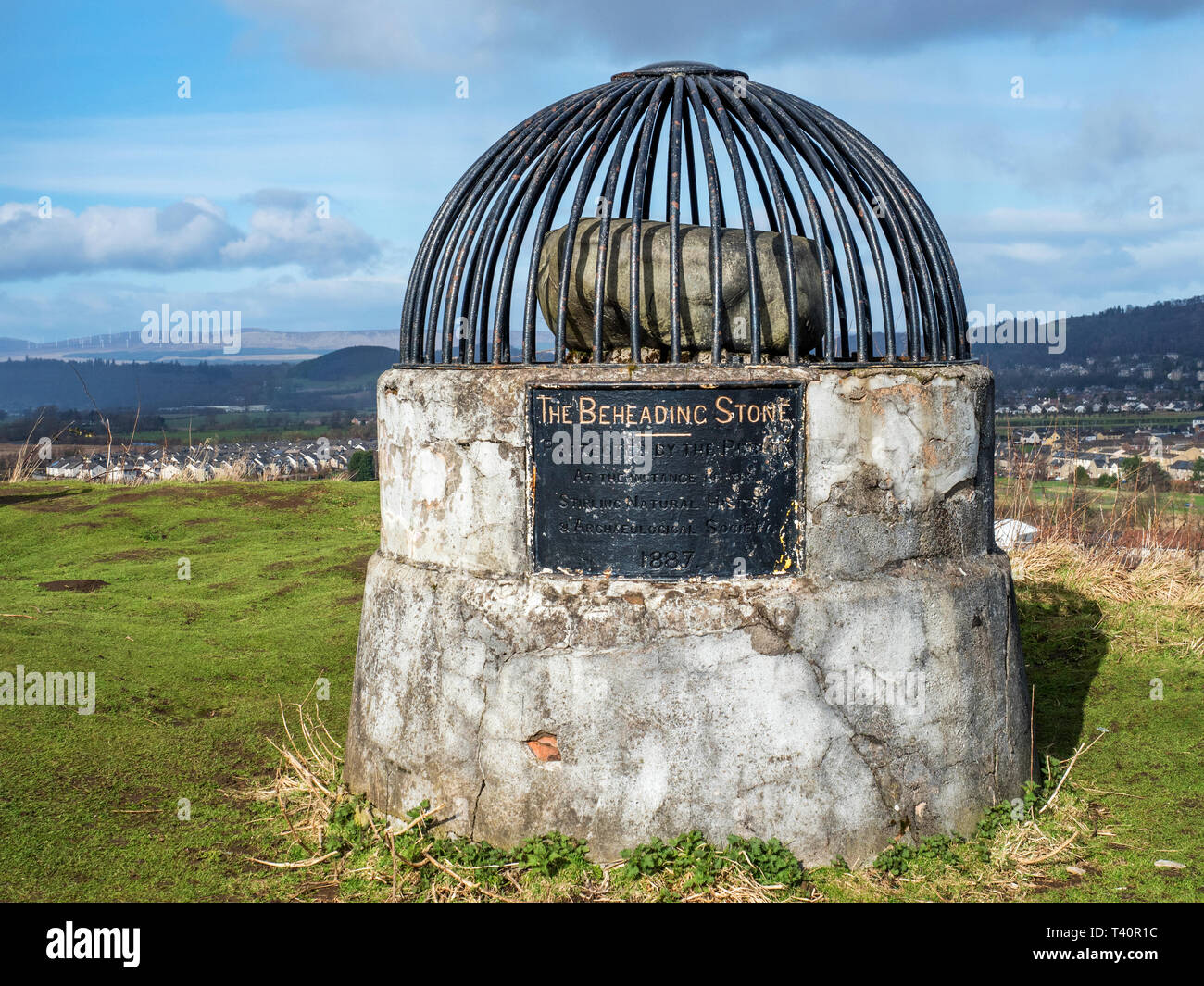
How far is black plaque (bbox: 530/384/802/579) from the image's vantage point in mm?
4000

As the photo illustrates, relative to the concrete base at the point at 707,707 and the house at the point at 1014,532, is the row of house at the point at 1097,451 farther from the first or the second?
the concrete base at the point at 707,707

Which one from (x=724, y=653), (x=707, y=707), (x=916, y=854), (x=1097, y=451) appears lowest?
(x=916, y=854)

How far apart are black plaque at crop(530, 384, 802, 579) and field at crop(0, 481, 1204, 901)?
1.13 metres

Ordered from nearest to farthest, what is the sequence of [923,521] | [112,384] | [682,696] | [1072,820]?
[682,696] < [923,521] < [1072,820] < [112,384]

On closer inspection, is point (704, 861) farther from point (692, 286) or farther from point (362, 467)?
point (362, 467)

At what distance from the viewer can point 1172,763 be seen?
5492 millimetres

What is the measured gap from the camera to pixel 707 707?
13.1ft

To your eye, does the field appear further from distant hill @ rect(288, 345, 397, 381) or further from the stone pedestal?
distant hill @ rect(288, 345, 397, 381)

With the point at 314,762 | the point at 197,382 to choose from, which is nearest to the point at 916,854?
the point at 314,762

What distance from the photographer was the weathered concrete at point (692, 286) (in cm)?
430

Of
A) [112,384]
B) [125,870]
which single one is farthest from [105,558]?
[112,384]

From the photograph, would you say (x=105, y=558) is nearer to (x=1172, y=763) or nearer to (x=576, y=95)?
(x=576, y=95)

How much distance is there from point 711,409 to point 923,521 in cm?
103

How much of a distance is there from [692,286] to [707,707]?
67.1 inches
